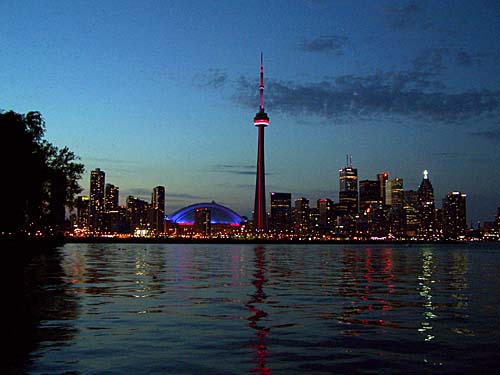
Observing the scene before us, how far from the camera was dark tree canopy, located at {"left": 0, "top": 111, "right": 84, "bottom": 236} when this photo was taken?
60.8 m

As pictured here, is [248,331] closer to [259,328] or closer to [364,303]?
[259,328]

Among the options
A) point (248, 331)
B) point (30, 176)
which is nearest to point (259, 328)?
point (248, 331)

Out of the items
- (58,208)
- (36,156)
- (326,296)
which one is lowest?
(326,296)

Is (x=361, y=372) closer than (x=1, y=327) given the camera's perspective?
Yes

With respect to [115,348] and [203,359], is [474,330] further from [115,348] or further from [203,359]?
[115,348]

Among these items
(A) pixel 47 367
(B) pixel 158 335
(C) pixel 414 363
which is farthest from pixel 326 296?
(A) pixel 47 367

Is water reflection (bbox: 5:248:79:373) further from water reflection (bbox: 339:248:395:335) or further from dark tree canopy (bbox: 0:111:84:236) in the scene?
dark tree canopy (bbox: 0:111:84:236)

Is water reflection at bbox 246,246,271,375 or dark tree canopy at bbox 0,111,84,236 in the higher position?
dark tree canopy at bbox 0,111,84,236

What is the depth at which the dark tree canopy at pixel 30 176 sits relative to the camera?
60.8 m

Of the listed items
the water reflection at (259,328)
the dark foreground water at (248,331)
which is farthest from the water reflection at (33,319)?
the water reflection at (259,328)

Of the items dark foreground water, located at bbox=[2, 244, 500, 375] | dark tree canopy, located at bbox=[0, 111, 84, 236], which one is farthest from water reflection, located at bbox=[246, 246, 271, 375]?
dark tree canopy, located at bbox=[0, 111, 84, 236]

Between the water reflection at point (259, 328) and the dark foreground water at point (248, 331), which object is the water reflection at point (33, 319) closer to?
the dark foreground water at point (248, 331)

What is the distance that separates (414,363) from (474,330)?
591cm

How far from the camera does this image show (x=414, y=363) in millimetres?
13055
